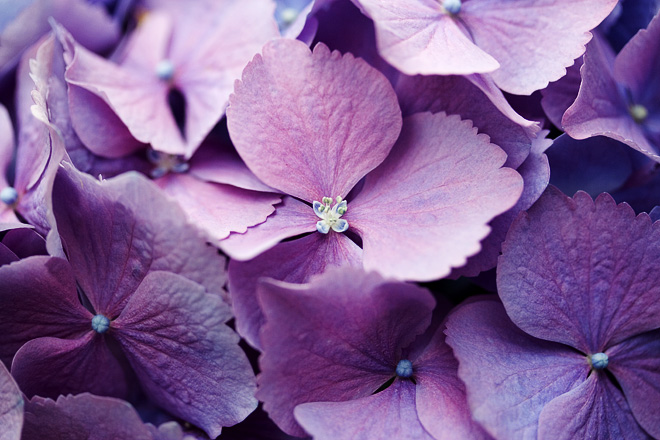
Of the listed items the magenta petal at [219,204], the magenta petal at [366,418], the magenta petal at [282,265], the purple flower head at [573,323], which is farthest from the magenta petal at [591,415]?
the magenta petal at [219,204]

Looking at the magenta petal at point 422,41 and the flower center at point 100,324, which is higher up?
the magenta petal at point 422,41

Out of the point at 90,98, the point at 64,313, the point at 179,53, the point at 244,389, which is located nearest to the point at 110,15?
the point at 179,53

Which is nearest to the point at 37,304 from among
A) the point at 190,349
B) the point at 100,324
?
the point at 100,324

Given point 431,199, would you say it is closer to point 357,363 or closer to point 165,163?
point 357,363

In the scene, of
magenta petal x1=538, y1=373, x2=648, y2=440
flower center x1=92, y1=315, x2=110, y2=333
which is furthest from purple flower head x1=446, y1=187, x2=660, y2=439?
flower center x1=92, y1=315, x2=110, y2=333

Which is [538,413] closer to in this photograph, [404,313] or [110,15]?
[404,313]

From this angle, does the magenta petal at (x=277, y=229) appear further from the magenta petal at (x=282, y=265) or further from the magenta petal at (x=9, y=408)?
the magenta petal at (x=9, y=408)
